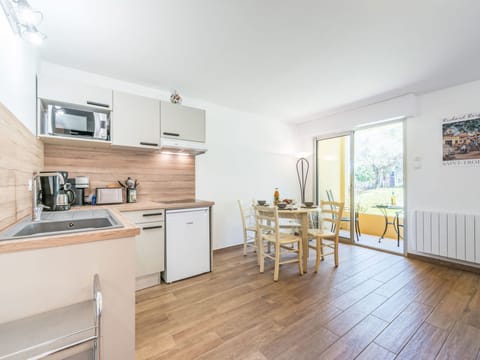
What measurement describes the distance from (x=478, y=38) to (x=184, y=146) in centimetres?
322

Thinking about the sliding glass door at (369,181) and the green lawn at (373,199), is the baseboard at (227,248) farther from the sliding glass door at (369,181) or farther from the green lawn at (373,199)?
the green lawn at (373,199)

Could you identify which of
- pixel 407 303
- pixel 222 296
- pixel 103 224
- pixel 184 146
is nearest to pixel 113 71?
pixel 184 146

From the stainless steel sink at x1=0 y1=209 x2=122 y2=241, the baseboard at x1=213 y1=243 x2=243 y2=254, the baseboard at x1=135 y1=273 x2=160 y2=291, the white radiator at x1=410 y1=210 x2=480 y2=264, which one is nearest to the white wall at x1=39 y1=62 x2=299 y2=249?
the baseboard at x1=213 y1=243 x2=243 y2=254

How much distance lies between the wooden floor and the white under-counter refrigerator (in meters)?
0.13

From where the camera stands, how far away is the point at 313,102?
3736 mm

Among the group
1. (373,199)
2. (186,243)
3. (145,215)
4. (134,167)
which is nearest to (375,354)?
(186,243)

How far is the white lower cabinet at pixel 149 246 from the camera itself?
94.0 inches

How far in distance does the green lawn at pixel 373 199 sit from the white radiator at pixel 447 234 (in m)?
0.59

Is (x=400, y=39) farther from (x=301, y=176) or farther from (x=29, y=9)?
(x=301, y=176)

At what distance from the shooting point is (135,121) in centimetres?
259

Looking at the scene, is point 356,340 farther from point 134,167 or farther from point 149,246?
point 134,167

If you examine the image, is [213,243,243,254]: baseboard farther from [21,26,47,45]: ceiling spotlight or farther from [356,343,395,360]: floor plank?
[21,26,47,45]: ceiling spotlight

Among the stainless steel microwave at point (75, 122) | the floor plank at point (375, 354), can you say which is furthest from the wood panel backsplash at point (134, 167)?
the floor plank at point (375, 354)

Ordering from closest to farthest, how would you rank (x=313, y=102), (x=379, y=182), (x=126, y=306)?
(x=126, y=306), (x=313, y=102), (x=379, y=182)
